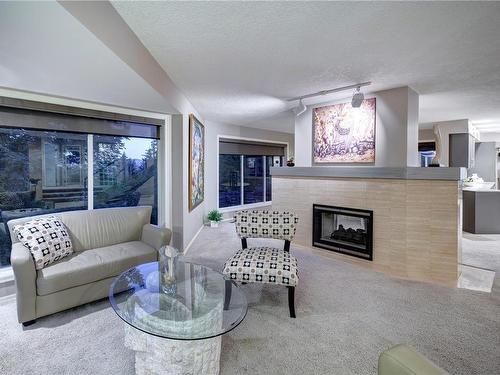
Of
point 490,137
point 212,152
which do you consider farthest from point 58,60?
point 490,137

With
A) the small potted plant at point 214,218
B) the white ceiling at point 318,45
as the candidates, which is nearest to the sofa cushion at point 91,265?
the white ceiling at point 318,45

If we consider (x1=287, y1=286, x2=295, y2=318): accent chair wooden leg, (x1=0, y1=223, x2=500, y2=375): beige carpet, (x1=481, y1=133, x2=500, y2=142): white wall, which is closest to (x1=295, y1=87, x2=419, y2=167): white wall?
(x1=0, y1=223, x2=500, y2=375): beige carpet

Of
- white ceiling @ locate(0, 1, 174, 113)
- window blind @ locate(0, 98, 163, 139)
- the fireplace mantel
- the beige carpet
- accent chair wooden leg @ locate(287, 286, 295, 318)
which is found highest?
white ceiling @ locate(0, 1, 174, 113)

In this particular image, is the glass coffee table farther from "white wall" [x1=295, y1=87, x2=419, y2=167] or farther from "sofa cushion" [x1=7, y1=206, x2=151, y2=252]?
"white wall" [x1=295, y1=87, x2=419, y2=167]

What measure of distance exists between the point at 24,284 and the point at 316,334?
232cm

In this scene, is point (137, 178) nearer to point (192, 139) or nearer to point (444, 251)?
point (192, 139)

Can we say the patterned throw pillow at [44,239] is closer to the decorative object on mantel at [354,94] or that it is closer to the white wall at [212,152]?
the decorative object on mantel at [354,94]

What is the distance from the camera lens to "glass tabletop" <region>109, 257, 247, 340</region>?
150 centimetres

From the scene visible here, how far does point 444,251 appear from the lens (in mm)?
2947

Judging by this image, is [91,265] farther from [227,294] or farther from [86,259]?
[227,294]

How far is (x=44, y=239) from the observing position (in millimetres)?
2340

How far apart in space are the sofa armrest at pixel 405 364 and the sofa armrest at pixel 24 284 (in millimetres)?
2516

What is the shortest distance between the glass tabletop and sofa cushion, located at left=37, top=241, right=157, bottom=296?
0.36m

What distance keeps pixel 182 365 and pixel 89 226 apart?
2.05 metres
